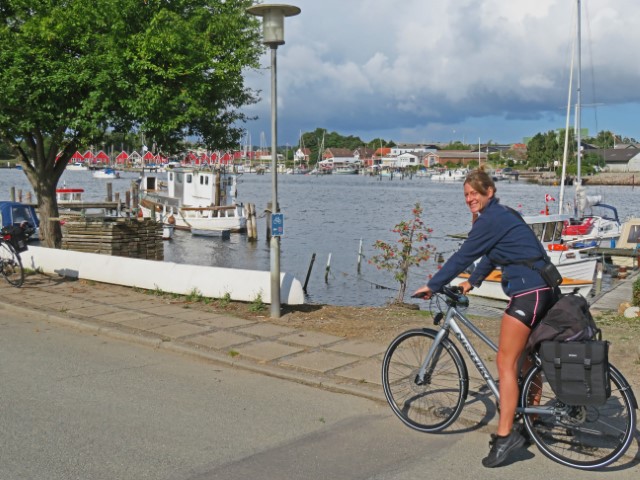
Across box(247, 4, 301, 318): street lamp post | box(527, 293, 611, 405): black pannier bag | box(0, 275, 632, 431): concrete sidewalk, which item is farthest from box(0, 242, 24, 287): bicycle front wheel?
box(527, 293, 611, 405): black pannier bag

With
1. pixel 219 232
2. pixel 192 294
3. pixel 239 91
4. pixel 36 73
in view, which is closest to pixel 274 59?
pixel 192 294

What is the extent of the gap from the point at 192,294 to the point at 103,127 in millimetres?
5898

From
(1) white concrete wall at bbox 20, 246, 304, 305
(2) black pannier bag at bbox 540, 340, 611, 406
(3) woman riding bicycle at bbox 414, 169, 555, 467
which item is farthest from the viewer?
(1) white concrete wall at bbox 20, 246, 304, 305

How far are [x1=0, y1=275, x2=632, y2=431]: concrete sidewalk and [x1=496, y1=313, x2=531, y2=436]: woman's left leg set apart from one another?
82cm

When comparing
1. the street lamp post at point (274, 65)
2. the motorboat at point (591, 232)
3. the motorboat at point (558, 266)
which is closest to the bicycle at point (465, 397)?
the street lamp post at point (274, 65)

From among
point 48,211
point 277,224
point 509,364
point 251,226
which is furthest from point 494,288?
point 251,226

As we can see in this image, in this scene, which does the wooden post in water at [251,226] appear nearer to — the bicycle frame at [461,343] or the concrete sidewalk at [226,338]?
the concrete sidewalk at [226,338]

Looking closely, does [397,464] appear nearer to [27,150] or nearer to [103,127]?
[103,127]

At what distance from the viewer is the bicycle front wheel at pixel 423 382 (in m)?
5.49

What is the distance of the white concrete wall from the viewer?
1089 cm

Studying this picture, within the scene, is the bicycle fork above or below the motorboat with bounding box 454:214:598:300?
above

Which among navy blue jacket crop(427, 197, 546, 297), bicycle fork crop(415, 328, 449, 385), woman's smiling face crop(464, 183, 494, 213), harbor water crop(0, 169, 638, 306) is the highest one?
woman's smiling face crop(464, 183, 494, 213)

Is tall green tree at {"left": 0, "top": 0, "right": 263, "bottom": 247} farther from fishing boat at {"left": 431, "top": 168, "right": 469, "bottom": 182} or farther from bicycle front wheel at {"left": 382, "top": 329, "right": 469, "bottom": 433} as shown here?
fishing boat at {"left": 431, "top": 168, "right": 469, "bottom": 182}

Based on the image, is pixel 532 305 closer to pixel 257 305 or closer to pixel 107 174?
pixel 257 305
